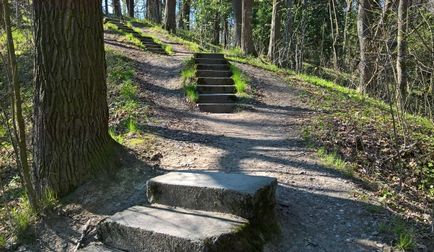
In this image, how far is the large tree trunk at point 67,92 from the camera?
14.7 feet

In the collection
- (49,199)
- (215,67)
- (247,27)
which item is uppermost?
(247,27)

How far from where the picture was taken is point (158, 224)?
346cm

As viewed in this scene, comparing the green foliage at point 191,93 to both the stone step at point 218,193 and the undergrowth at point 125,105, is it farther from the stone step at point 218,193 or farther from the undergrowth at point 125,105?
the stone step at point 218,193

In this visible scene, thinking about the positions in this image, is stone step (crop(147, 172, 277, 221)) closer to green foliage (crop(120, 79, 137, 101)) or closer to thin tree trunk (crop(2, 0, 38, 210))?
thin tree trunk (crop(2, 0, 38, 210))

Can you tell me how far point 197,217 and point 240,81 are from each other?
6.67 metres

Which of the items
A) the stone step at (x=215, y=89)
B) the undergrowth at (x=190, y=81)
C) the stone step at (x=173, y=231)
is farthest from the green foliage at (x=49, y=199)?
the stone step at (x=215, y=89)

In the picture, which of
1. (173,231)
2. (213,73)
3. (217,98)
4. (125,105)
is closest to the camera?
(173,231)

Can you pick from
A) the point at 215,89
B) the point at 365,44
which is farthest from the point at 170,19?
the point at 365,44

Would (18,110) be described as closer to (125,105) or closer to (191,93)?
(125,105)

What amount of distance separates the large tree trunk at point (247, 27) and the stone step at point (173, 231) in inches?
460

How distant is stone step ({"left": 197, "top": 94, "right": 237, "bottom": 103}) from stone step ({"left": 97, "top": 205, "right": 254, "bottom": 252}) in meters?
5.52

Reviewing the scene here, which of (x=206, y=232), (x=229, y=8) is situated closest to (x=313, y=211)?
(x=206, y=232)

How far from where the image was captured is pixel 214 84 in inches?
395

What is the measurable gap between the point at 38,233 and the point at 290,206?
2.61 metres
